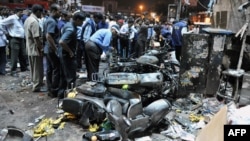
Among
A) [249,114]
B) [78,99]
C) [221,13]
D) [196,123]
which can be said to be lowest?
[196,123]

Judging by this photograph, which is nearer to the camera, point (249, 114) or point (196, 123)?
point (249, 114)

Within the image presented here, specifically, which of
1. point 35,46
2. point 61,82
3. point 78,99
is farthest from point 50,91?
point 78,99

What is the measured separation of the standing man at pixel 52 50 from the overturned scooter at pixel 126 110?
1600 mm

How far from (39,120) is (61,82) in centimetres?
130

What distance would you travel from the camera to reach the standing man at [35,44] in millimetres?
5934

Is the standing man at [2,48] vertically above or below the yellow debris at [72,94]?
above

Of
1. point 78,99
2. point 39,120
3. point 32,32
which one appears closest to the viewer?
point 78,99

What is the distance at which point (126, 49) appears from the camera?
460 inches

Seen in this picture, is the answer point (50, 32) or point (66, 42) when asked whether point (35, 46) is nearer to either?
point (50, 32)

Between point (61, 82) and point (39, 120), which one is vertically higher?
point (61, 82)

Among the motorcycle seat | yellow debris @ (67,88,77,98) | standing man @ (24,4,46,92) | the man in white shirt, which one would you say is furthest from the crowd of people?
→ the man in white shirt

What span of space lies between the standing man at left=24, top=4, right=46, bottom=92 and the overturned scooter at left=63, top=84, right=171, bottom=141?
2.27 meters

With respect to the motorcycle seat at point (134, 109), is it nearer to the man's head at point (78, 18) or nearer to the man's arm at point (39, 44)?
the man's head at point (78, 18)

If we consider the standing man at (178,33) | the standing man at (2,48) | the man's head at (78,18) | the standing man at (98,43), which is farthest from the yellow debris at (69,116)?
the standing man at (178,33)
